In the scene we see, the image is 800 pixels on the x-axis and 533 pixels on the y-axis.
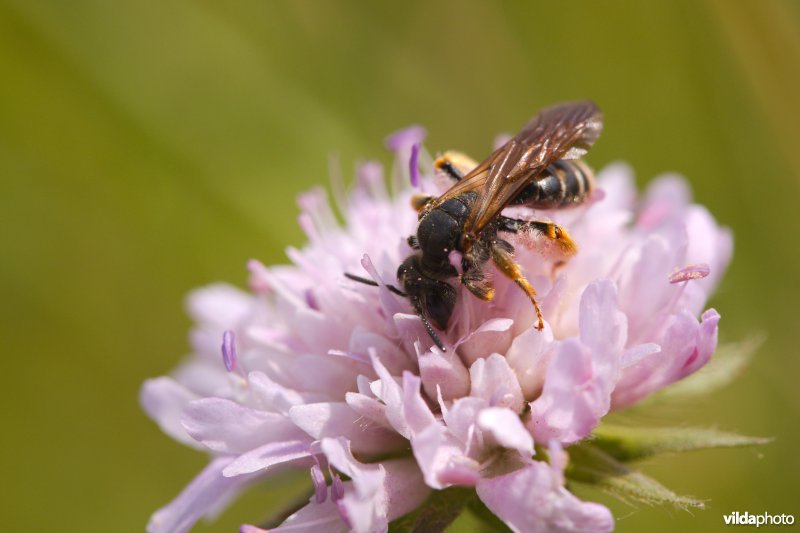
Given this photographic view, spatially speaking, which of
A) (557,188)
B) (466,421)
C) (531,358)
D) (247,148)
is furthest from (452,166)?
(247,148)

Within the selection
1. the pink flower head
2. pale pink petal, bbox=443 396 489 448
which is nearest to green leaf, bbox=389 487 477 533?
the pink flower head

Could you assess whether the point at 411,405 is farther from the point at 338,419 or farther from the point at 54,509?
the point at 54,509

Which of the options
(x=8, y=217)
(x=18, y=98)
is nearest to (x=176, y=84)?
(x=18, y=98)

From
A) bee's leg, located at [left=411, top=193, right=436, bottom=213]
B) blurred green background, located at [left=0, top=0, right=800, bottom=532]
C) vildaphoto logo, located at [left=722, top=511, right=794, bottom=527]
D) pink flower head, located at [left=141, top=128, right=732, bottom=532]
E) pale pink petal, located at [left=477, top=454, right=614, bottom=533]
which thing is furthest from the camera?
blurred green background, located at [left=0, top=0, right=800, bottom=532]

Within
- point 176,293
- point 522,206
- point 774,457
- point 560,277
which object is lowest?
point 774,457

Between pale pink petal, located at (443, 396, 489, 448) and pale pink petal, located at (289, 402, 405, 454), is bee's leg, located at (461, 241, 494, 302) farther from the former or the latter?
pale pink petal, located at (289, 402, 405, 454)

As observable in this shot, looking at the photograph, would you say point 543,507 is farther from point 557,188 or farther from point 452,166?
point 452,166

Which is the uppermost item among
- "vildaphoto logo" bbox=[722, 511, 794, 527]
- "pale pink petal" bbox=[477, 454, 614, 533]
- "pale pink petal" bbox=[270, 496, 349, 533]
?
"pale pink petal" bbox=[270, 496, 349, 533]
